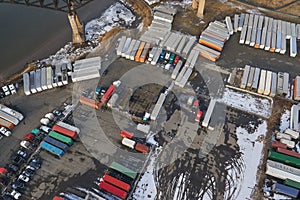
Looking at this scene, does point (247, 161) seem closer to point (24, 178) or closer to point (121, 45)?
point (121, 45)

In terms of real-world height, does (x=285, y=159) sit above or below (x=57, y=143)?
above

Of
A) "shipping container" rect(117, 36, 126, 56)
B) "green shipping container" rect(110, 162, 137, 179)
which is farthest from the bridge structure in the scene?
"green shipping container" rect(110, 162, 137, 179)

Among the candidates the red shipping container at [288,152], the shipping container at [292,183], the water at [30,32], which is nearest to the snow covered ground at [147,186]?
the shipping container at [292,183]

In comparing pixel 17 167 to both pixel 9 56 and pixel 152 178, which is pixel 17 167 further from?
pixel 9 56

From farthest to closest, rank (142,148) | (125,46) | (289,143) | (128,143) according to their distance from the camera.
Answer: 1. (125,46)
2. (289,143)
3. (128,143)
4. (142,148)

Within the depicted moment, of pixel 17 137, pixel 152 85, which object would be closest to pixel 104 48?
pixel 152 85

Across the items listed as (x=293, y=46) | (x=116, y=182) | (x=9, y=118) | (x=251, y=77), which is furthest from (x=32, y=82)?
(x=293, y=46)
